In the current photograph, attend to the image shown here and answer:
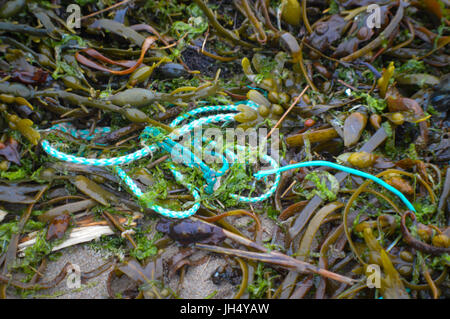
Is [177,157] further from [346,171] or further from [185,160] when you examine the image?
[346,171]

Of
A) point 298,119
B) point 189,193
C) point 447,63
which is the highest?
point 447,63

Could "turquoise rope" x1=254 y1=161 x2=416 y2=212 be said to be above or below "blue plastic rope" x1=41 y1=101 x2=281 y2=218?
→ below

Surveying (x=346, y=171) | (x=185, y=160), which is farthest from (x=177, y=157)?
(x=346, y=171)

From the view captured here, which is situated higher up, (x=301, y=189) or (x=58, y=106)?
(x=58, y=106)

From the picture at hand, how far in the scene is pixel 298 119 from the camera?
1717 millimetres

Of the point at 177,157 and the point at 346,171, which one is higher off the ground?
the point at 177,157

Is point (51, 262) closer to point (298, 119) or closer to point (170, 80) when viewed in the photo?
point (170, 80)

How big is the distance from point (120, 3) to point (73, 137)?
78 cm

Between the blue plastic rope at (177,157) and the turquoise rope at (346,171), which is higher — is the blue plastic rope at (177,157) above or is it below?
above

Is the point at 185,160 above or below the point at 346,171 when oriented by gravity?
above
